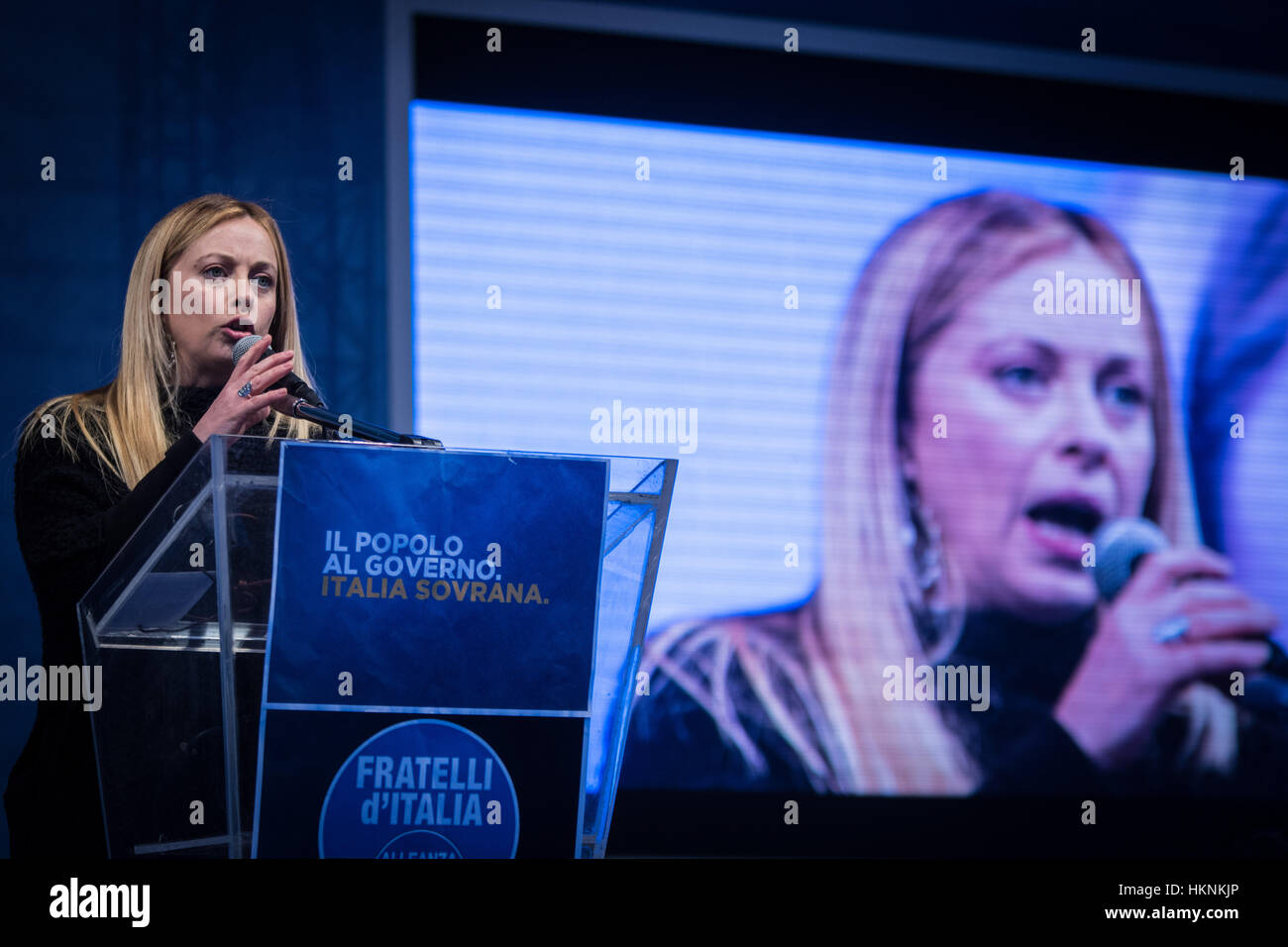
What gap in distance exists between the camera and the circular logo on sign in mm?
1285

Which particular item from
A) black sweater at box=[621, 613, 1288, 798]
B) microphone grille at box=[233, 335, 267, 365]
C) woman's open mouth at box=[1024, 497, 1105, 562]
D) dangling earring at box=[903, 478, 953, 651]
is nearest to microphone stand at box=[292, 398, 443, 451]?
microphone grille at box=[233, 335, 267, 365]

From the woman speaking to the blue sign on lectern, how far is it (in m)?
0.27

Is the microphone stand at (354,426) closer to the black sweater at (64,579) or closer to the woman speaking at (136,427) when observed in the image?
the woman speaking at (136,427)

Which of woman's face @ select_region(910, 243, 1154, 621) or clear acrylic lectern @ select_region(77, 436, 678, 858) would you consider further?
woman's face @ select_region(910, 243, 1154, 621)

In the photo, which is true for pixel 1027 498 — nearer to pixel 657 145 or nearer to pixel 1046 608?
pixel 1046 608

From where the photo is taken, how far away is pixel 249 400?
152 centimetres

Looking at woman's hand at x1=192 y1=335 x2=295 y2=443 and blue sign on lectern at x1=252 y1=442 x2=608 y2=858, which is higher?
woman's hand at x1=192 y1=335 x2=295 y2=443

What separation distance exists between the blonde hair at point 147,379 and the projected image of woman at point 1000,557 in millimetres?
2505

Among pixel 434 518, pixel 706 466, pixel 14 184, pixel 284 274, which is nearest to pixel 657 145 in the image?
pixel 706 466

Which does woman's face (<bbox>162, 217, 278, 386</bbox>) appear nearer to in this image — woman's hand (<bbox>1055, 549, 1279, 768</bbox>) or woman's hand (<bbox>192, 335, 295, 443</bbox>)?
woman's hand (<bbox>192, 335, 295, 443</bbox>)

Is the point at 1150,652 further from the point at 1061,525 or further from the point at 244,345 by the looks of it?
the point at 244,345

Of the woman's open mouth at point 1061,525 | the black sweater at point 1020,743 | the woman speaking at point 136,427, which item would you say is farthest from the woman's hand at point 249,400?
the woman's open mouth at point 1061,525

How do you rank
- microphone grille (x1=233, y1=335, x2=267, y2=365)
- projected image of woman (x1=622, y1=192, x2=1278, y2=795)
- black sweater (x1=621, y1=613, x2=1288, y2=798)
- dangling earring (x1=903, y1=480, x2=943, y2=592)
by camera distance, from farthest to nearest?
dangling earring (x1=903, y1=480, x2=943, y2=592), projected image of woman (x1=622, y1=192, x2=1278, y2=795), black sweater (x1=621, y1=613, x2=1288, y2=798), microphone grille (x1=233, y1=335, x2=267, y2=365)
